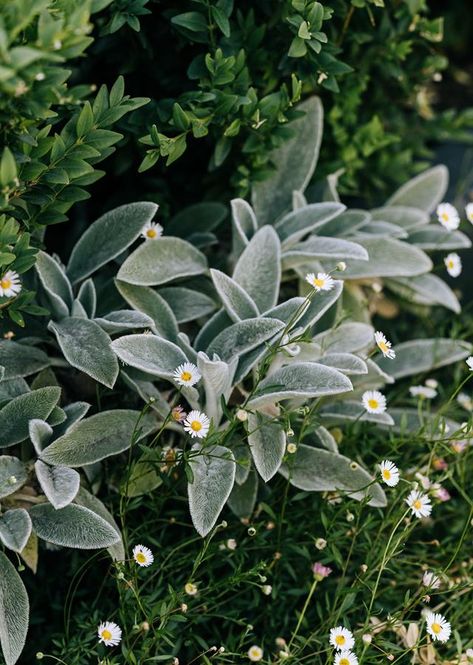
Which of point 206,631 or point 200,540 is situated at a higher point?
point 200,540

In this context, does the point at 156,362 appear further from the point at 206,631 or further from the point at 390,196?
the point at 390,196

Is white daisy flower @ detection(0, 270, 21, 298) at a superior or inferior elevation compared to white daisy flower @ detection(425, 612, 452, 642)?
superior

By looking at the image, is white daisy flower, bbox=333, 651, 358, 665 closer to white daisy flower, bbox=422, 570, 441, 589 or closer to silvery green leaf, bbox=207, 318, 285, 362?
white daisy flower, bbox=422, 570, 441, 589

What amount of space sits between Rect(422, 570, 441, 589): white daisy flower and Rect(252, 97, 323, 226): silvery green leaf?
0.90 m

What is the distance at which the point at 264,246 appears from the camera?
1.73 m

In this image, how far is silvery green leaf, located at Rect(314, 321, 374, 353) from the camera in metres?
1.72

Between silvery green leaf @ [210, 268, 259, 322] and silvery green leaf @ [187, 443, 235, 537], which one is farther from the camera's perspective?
silvery green leaf @ [210, 268, 259, 322]

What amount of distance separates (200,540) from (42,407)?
0.41 metres

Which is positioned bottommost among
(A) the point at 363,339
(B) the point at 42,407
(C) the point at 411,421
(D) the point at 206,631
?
(D) the point at 206,631

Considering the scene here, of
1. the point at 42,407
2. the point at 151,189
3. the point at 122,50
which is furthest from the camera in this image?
the point at 151,189

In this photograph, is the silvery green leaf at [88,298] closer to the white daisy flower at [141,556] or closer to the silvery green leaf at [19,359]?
the silvery green leaf at [19,359]

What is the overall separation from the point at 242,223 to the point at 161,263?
213mm

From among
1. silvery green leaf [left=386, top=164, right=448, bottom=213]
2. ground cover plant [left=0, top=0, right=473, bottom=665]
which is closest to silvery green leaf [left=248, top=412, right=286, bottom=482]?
ground cover plant [left=0, top=0, right=473, bottom=665]

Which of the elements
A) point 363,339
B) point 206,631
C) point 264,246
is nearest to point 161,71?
point 264,246
